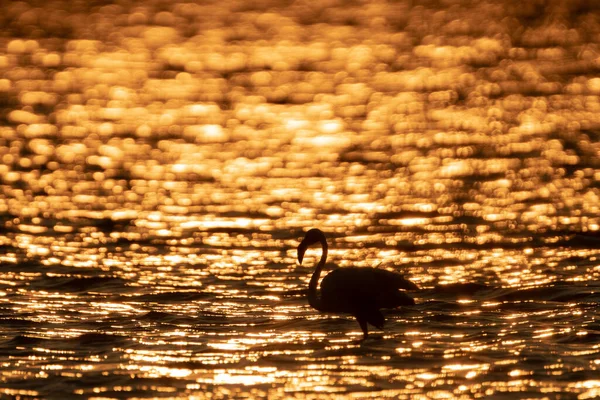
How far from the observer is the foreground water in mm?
14539

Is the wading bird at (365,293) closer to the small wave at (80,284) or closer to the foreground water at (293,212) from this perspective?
the foreground water at (293,212)

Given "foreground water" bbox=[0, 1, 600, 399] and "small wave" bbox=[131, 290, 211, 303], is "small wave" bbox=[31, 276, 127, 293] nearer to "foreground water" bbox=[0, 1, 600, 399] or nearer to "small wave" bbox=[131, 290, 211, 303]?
"foreground water" bbox=[0, 1, 600, 399]

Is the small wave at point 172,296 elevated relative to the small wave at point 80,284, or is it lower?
lower

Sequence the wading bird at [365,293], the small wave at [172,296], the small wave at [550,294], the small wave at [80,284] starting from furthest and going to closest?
1. the small wave at [80,284]
2. the small wave at [172,296]
3. the small wave at [550,294]
4. the wading bird at [365,293]

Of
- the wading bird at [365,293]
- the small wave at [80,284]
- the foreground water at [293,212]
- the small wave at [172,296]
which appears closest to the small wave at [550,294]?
the foreground water at [293,212]

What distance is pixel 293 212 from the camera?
2339cm

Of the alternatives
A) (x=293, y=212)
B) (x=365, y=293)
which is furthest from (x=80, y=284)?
(x=365, y=293)

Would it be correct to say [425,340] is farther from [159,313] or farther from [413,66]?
[413,66]

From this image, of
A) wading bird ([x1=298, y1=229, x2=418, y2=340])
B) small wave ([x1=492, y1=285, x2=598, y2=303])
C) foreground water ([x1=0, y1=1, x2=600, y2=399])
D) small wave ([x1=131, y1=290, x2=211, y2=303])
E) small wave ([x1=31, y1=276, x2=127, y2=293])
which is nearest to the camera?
foreground water ([x1=0, y1=1, x2=600, y2=399])

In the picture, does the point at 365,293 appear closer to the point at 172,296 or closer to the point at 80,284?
the point at 172,296

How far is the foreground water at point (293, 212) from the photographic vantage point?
14539mm

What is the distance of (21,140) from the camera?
29.4 meters

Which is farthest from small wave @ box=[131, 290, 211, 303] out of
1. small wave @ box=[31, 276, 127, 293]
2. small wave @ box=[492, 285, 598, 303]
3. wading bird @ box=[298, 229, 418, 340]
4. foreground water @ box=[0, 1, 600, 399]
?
small wave @ box=[492, 285, 598, 303]

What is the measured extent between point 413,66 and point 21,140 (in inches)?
578
